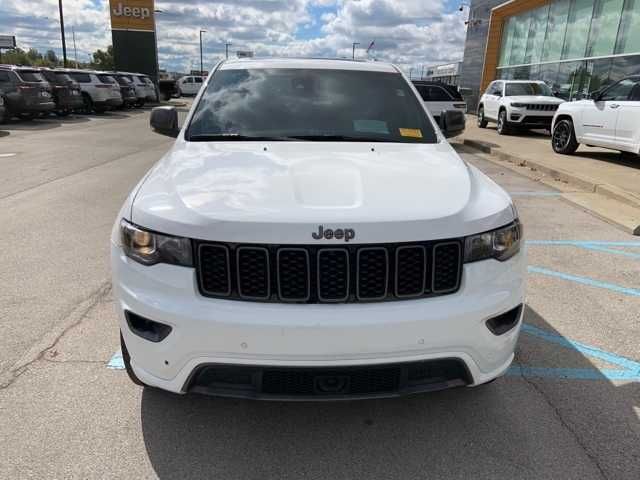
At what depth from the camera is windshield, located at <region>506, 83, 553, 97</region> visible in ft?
54.9

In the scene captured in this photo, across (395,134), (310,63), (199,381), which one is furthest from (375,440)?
(310,63)


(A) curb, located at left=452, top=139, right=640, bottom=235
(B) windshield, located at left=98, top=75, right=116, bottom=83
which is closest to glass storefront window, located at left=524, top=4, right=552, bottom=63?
(A) curb, located at left=452, top=139, right=640, bottom=235

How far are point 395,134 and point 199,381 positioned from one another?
206 cm

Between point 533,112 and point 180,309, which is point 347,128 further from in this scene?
point 533,112

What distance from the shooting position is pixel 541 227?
6.43 metres

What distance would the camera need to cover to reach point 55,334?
3471 mm

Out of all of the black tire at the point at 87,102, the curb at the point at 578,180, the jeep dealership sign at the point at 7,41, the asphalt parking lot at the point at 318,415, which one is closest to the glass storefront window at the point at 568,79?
the curb at the point at 578,180

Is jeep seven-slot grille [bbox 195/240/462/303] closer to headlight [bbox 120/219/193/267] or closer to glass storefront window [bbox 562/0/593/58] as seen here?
headlight [bbox 120/219/193/267]

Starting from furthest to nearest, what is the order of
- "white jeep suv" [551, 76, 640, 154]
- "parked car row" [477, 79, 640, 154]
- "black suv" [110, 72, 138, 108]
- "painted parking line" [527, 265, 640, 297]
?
"black suv" [110, 72, 138, 108]
"parked car row" [477, 79, 640, 154]
"white jeep suv" [551, 76, 640, 154]
"painted parking line" [527, 265, 640, 297]

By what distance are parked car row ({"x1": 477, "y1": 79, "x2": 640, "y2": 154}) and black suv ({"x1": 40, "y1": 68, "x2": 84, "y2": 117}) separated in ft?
53.9

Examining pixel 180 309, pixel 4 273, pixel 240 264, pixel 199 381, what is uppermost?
pixel 240 264

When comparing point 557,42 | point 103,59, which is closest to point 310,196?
point 557,42

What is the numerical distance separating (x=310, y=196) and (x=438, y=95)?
46.7 feet

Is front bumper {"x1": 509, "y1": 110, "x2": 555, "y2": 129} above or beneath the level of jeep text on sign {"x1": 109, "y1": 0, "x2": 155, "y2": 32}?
beneath
